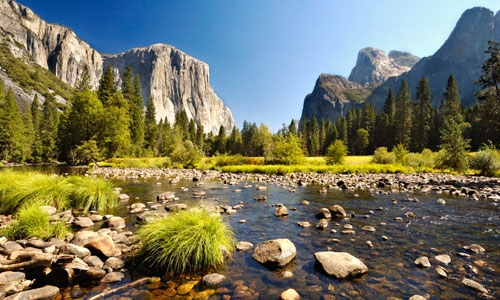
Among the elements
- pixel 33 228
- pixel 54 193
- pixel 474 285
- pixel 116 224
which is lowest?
pixel 474 285

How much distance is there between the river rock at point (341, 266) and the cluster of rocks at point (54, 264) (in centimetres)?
405

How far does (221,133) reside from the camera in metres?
96.2

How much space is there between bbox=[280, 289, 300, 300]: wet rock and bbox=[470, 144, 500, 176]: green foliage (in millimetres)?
32028

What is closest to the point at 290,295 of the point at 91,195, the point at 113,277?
the point at 113,277

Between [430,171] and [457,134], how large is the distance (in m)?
6.56

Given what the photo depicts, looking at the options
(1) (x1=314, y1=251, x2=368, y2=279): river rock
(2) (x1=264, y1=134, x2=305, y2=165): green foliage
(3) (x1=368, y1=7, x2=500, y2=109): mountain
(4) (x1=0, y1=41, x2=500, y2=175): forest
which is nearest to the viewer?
(1) (x1=314, y1=251, x2=368, y2=279): river rock

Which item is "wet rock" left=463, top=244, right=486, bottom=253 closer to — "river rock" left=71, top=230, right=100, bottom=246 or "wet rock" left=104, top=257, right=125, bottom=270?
"wet rock" left=104, top=257, right=125, bottom=270

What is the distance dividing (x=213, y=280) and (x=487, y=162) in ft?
109

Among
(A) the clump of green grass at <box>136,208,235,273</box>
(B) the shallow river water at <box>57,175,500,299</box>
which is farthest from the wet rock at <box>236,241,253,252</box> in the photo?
(A) the clump of green grass at <box>136,208,235,273</box>

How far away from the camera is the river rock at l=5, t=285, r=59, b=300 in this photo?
374 cm

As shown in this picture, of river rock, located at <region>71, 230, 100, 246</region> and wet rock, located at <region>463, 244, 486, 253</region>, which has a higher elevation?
river rock, located at <region>71, 230, 100, 246</region>

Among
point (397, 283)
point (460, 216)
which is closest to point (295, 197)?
point (460, 216)

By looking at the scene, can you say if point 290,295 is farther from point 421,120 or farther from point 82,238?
point 421,120

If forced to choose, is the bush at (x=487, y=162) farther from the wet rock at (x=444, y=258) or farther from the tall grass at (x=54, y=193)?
the tall grass at (x=54, y=193)
